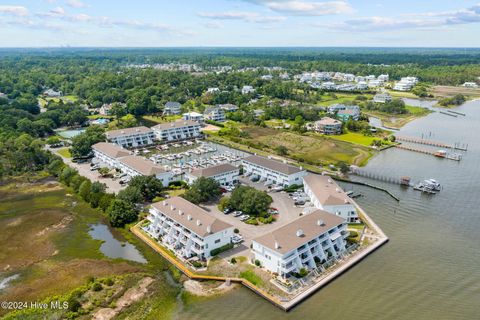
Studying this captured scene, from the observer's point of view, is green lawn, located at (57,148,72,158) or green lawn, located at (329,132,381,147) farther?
green lawn, located at (329,132,381,147)

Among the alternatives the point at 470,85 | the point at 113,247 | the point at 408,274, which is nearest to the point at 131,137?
the point at 113,247

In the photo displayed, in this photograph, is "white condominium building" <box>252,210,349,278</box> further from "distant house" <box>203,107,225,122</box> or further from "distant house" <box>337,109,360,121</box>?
"distant house" <box>203,107,225,122</box>

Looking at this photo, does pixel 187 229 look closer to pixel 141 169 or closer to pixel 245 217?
pixel 245 217

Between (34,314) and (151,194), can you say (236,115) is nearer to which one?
(151,194)

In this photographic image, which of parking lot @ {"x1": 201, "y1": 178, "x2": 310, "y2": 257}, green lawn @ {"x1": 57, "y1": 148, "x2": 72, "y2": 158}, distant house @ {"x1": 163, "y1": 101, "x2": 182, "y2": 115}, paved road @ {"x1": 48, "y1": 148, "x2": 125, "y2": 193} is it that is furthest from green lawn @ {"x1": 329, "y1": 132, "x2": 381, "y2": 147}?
green lawn @ {"x1": 57, "y1": 148, "x2": 72, "y2": 158}

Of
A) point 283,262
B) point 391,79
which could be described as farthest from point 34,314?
point 391,79

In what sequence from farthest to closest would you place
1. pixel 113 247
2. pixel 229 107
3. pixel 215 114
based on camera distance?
pixel 229 107, pixel 215 114, pixel 113 247

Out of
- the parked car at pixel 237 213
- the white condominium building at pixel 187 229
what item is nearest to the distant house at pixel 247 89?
the parked car at pixel 237 213
